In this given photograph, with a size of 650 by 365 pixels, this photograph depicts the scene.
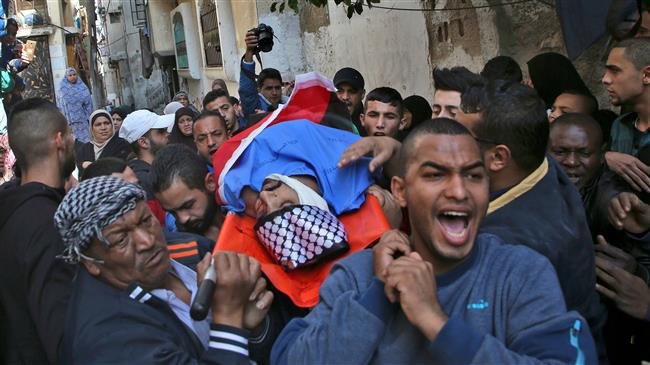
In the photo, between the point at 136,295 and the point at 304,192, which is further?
the point at 304,192

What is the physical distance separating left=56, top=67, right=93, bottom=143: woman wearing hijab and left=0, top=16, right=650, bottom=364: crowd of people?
373 inches

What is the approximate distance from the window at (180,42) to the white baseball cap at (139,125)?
12538 millimetres

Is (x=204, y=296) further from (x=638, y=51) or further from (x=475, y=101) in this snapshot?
(x=638, y=51)

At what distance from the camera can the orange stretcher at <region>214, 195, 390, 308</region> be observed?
7.35ft

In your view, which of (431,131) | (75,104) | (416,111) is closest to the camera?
(431,131)

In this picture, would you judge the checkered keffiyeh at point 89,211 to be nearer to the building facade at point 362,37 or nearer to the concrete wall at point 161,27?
the building facade at point 362,37

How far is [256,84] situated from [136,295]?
427cm

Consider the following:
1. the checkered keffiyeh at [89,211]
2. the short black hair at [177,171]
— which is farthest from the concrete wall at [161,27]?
the checkered keffiyeh at [89,211]

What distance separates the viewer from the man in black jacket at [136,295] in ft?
6.20

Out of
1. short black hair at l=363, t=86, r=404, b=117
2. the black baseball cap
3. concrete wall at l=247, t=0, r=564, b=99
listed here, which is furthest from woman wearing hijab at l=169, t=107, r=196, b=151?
concrete wall at l=247, t=0, r=564, b=99

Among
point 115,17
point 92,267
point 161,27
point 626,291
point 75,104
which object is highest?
point 115,17

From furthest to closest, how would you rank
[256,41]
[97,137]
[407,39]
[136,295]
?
1. [407,39]
2. [97,137]
3. [256,41]
4. [136,295]

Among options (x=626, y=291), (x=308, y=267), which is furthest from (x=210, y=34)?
(x=626, y=291)

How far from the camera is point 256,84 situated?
6.15m
